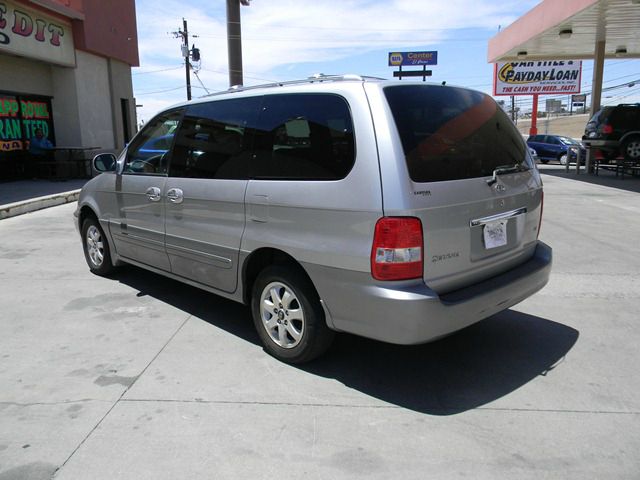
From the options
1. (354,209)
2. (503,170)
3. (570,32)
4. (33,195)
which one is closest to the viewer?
(354,209)

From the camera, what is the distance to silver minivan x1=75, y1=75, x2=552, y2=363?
3.04m

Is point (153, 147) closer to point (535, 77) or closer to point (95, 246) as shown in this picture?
point (95, 246)

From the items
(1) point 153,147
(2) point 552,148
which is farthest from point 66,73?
(2) point 552,148

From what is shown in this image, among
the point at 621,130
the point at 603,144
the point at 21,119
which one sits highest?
the point at 21,119

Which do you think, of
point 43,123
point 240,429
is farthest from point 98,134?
point 240,429

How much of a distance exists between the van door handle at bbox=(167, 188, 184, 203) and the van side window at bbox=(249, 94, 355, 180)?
35.3 inches

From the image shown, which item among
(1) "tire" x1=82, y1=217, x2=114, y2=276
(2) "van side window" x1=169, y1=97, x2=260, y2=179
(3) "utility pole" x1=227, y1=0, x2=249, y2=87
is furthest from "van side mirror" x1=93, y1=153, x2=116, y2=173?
(3) "utility pole" x1=227, y1=0, x2=249, y2=87

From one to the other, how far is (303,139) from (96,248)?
11.9 ft

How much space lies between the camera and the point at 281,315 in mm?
3723

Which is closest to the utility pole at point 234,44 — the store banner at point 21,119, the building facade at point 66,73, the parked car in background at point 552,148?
the building facade at point 66,73

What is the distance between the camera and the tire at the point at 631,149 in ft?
53.9

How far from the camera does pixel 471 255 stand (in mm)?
3354

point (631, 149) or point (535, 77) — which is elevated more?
point (535, 77)

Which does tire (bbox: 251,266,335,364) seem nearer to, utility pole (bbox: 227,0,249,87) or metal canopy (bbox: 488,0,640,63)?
metal canopy (bbox: 488,0,640,63)
